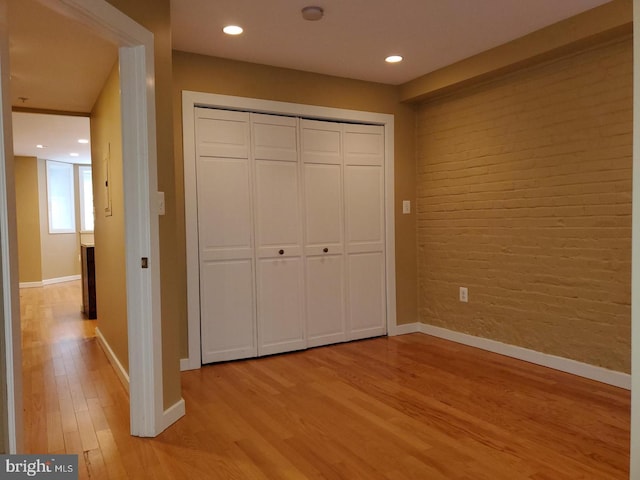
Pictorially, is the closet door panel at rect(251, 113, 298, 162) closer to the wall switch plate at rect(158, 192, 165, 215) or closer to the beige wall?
the wall switch plate at rect(158, 192, 165, 215)

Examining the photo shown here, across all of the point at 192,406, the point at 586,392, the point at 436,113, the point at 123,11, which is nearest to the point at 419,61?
the point at 436,113

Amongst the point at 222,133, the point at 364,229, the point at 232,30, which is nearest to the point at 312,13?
the point at 232,30

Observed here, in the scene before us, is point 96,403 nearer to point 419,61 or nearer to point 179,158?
point 179,158

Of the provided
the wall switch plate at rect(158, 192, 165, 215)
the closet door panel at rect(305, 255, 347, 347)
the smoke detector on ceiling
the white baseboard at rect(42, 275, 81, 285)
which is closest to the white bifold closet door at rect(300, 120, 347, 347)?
the closet door panel at rect(305, 255, 347, 347)

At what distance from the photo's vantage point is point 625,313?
2939 millimetres

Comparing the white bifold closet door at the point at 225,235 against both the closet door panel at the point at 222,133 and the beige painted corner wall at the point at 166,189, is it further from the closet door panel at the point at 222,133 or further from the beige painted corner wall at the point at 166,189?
the beige painted corner wall at the point at 166,189

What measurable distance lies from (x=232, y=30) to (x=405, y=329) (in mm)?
2955

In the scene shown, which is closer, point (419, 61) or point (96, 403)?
point (96, 403)

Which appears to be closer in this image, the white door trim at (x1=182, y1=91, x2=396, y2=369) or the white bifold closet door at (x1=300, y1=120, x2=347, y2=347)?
the white door trim at (x1=182, y1=91, x2=396, y2=369)

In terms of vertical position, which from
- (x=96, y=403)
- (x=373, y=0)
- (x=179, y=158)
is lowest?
(x=96, y=403)

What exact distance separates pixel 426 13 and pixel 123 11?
5.64ft

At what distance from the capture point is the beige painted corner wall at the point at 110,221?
3.21 meters

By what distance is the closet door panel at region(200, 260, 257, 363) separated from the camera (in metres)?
3.52
